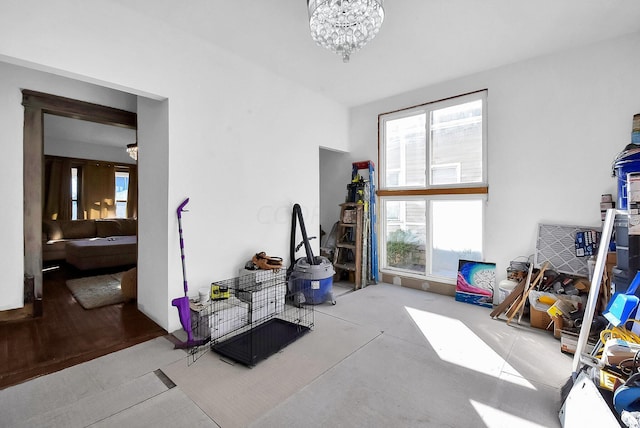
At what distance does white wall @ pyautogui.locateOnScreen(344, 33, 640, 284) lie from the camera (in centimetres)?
301

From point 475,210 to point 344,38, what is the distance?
297cm

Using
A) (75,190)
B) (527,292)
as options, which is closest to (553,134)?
(527,292)

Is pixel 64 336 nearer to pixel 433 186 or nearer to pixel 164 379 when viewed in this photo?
pixel 164 379

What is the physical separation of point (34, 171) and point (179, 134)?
1.73m

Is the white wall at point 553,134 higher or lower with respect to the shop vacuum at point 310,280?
higher

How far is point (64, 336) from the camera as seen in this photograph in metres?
2.73

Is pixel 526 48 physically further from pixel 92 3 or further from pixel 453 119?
pixel 92 3

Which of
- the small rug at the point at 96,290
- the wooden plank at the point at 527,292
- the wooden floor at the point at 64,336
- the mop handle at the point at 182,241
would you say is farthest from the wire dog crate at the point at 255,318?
the wooden plank at the point at 527,292

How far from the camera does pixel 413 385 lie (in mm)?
2086

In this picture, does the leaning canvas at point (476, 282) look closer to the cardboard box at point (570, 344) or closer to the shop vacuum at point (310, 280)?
the cardboard box at point (570, 344)

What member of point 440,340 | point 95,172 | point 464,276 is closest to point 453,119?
point 464,276

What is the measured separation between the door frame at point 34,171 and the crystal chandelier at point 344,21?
2.85 m

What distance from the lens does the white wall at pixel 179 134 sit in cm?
226

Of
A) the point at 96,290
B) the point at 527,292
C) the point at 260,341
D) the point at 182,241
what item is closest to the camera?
the point at 260,341
